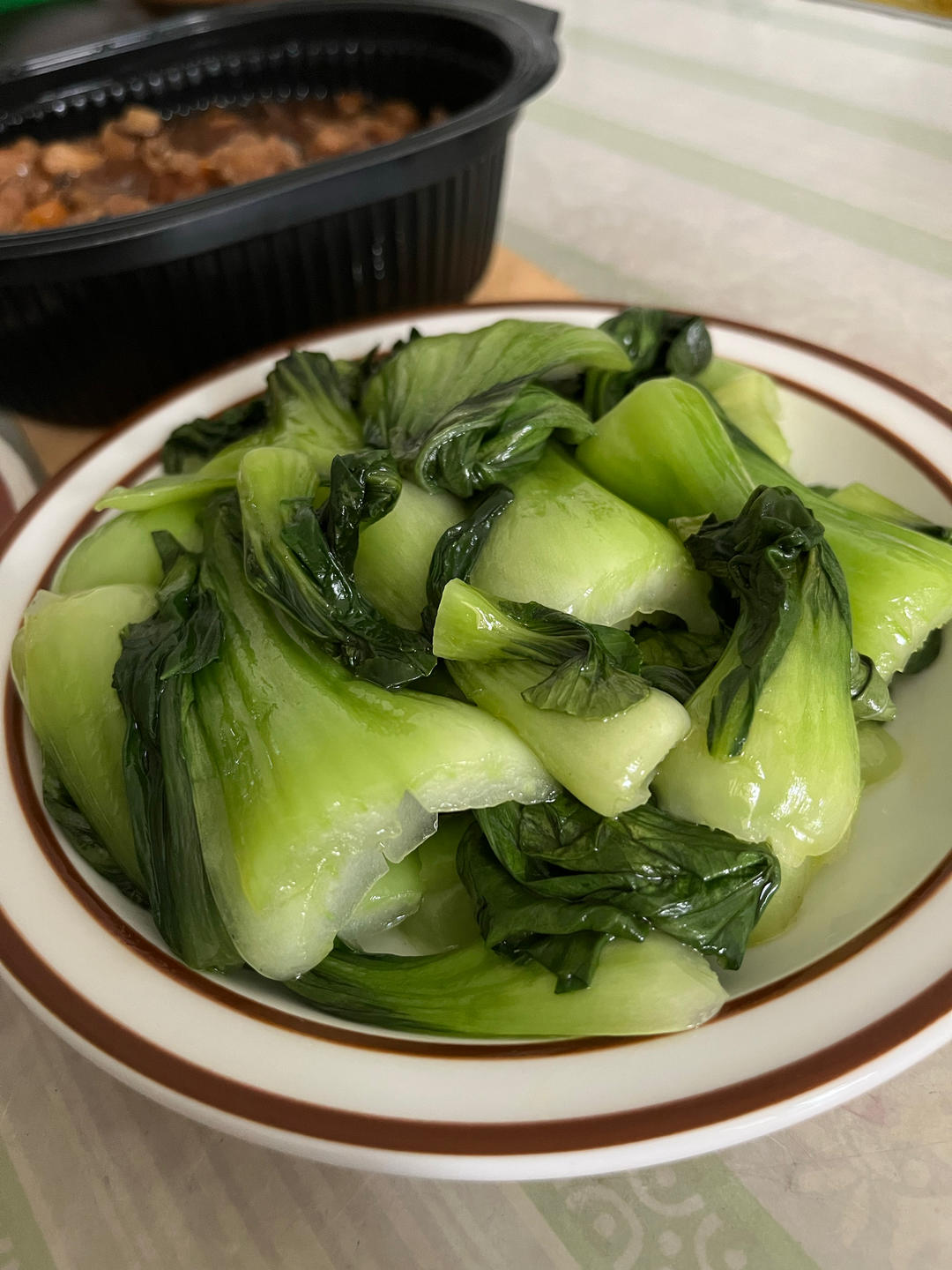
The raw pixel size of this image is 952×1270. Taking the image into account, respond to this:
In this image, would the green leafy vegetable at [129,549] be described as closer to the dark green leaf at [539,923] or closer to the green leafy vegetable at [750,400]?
the dark green leaf at [539,923]

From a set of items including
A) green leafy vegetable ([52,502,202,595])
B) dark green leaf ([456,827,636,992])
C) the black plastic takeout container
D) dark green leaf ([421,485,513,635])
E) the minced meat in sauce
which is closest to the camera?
dark green leaf ([456,827,636,992])

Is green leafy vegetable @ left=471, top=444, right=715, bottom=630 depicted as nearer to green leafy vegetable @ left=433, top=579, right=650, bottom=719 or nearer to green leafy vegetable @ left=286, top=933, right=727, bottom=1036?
green leafy vegetable @ left=433, top=579, right=650, bottom=719

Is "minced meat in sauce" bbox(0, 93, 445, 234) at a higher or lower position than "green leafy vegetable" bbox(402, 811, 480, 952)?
higher

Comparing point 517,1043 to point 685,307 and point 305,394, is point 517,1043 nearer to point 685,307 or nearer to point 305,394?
point 305,394

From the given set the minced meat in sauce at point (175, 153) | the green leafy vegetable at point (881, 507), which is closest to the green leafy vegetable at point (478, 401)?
the green leafy vegetable at point (881, 507)

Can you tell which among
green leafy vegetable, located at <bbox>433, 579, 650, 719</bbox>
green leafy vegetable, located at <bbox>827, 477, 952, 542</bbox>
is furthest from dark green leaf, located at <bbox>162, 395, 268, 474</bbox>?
green leafy vegetable, located at <bbox>827, 477, 952, 542</bbox>

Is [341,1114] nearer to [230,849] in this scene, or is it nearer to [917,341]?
[230,849]

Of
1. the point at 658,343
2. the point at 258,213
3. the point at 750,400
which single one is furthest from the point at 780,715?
the point at 258,213
